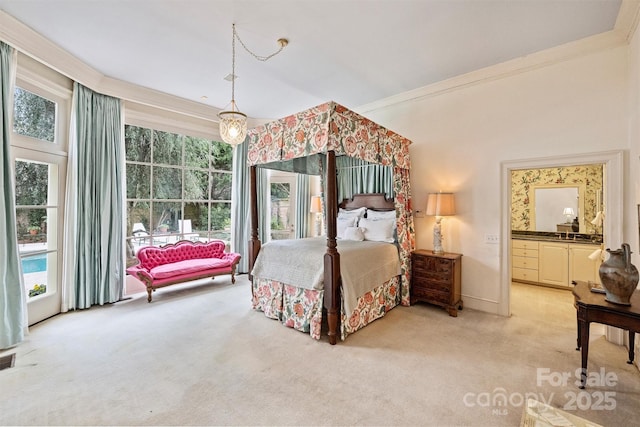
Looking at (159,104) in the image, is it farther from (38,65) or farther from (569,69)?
(569,69)

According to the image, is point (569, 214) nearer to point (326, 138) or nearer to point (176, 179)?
point (326, 138)

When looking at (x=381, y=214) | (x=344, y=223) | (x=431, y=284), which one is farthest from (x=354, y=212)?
(x=431, y=284)

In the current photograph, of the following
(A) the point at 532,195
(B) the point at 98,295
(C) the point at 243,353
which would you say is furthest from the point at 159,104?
(A) the point at 532,195

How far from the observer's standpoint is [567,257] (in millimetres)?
4625

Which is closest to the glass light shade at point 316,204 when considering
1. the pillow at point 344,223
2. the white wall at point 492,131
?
the pillow at point 344,223

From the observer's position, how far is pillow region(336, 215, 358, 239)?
4.59m

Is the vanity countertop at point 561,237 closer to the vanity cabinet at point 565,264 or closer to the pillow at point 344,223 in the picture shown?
the vanity cabinet at point 565,264

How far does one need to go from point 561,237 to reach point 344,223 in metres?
3.96

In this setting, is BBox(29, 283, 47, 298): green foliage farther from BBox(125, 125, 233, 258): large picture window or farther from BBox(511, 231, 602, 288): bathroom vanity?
BBox(511, 231, 602, 288): bathroom vanity

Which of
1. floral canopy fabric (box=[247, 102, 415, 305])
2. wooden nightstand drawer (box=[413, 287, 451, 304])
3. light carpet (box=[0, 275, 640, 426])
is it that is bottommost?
light carpet (box=[0, 275, 640, 426])

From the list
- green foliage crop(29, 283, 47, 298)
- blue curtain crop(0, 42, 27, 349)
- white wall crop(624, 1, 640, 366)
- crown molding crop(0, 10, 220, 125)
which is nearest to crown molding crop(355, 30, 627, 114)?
white wall crop(624, 1, 640, 366)

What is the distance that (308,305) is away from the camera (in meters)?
3.04

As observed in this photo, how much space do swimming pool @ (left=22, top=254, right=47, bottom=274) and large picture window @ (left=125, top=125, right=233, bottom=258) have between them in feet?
3.56

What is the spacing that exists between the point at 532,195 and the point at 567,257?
4.40ft
